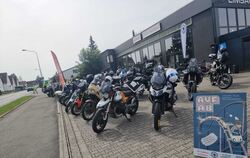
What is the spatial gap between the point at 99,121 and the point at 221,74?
562cm

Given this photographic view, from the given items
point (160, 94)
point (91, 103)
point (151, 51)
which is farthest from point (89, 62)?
point (160, 94)

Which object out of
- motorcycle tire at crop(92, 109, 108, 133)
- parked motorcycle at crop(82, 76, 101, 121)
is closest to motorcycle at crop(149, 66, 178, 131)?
motorcycle tire at crop(92, 109, 108, 133)

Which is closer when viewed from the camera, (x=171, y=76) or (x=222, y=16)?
(x=171, y=76)

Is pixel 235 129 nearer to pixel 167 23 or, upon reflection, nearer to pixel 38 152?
pixel 38 152

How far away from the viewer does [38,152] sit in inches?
205

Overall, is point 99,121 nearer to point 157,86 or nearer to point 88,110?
point 88,110

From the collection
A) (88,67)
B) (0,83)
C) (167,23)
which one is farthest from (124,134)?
(0,83)

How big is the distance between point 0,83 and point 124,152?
93551 mm

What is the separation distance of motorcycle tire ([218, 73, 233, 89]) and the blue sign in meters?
5.64

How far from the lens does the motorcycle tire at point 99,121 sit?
5597 mm

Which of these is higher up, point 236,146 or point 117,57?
point 117,57

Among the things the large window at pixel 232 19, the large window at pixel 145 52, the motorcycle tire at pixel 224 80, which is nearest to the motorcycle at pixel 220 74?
the motorcycle tire at pixel 224 80

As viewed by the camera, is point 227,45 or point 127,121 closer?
point 127,121

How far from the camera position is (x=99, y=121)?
5754 millimetres
